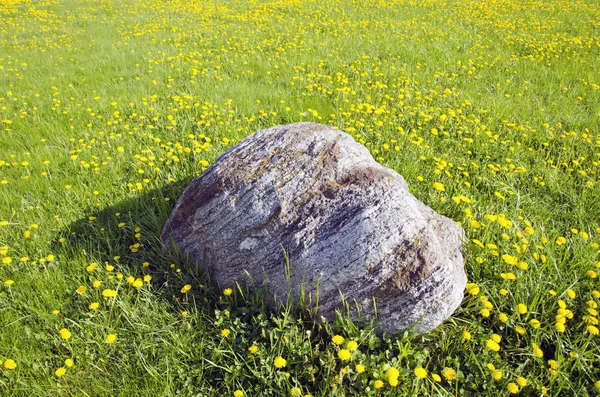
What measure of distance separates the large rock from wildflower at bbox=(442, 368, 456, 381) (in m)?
0.27

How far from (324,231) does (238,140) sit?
99.5 inches

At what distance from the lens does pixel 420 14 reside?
433 inches

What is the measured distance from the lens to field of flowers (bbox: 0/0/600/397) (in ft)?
7.32

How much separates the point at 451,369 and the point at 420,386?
0.22m

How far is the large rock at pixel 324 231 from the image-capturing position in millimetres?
2287

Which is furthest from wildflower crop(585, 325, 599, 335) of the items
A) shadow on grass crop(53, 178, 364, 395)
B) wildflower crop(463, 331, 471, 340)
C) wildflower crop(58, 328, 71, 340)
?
wildflower crop(58, 328, 71, 340)

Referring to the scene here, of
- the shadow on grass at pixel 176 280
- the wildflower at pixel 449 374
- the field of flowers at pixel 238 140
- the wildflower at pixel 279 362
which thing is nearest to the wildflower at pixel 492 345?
the field of flowers at pixel 238 140

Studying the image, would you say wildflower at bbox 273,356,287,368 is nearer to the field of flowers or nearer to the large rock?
the field of flowers

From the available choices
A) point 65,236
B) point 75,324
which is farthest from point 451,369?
point 65,236

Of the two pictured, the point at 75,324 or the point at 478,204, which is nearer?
the point at 75,324

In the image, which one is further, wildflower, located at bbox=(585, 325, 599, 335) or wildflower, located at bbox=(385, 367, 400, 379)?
wildflower, located at bbox=(585, 325, 599, 335)

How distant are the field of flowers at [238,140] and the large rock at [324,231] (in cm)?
20

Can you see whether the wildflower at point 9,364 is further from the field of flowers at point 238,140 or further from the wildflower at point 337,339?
the wildflower at point 337,339

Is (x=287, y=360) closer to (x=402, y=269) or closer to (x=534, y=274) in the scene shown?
(x=402, y=269)
